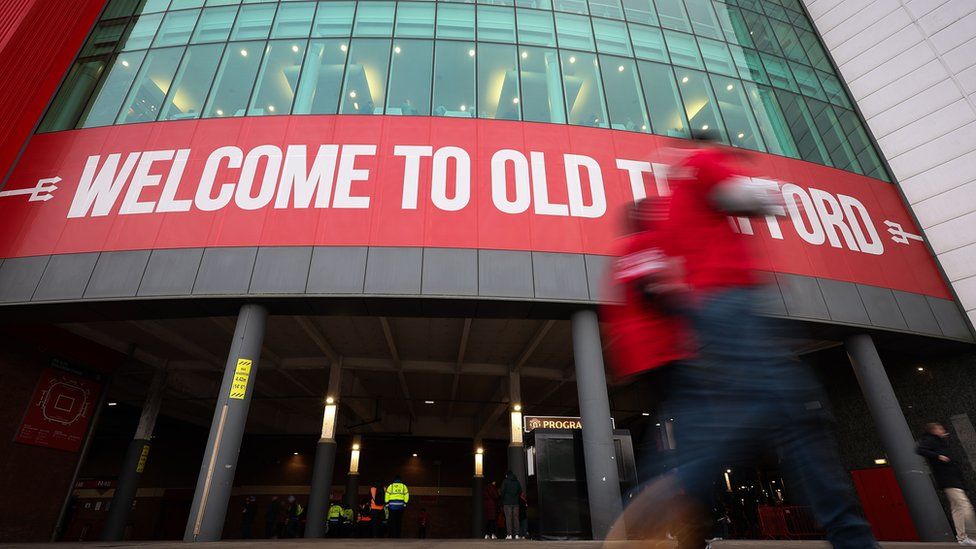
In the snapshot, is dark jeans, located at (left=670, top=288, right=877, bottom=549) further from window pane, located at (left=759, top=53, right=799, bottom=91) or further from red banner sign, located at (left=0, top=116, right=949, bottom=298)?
window pane, located at (left=759, top=53, right=799, bottom=91)

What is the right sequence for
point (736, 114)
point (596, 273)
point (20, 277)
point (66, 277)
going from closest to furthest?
point (66, 277) → point (20, 277) → point (596, 273) → point (736, 114)

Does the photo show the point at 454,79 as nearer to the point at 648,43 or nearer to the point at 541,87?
the point at 541,87

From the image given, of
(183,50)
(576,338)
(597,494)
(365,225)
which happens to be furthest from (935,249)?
(183,50)

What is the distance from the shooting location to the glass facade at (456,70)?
10.7 m

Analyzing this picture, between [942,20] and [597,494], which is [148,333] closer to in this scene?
[597,494]

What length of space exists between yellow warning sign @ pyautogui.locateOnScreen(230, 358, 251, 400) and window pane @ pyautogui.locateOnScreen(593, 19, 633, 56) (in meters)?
11.5

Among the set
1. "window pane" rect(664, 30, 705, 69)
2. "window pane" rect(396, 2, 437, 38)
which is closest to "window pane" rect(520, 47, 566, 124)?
"window pane" rect(396, 2, 437, 38)

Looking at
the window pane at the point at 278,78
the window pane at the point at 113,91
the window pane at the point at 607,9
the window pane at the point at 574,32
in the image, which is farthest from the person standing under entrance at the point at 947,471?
the window pane at the point at 113,91

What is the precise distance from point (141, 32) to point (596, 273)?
1389 centimetres

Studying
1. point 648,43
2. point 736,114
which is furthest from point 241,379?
point 736,114

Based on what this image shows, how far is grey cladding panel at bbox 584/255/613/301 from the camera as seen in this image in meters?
8.70

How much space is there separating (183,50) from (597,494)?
1437cm

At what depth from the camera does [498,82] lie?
1118cm

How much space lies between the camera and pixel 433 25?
11.9m
